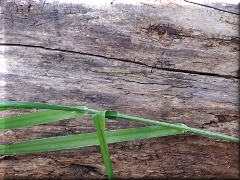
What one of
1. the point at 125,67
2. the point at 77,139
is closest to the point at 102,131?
the point at 77,139

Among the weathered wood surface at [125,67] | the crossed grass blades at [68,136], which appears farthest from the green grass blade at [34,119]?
the weathered wood surface at [125,67]

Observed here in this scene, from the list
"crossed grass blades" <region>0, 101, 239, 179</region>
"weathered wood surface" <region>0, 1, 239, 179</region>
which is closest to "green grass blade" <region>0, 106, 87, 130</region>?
"crossed grass blades" <region>0, 101, 239, 179</region>

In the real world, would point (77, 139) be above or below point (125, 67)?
below

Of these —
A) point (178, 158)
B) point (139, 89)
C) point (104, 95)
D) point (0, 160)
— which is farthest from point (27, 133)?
point (178, 158)

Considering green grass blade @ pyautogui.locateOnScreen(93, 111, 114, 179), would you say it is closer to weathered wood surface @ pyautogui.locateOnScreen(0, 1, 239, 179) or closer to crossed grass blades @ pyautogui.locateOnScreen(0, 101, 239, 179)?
crossed grass blades @ pyautogui.locateOnScreen(0, 101, 239, 179)

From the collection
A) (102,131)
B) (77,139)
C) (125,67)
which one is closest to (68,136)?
(77,139)

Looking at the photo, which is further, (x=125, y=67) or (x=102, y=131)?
(x=125, y=67)

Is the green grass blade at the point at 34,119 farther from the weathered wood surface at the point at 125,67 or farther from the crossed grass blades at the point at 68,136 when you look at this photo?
the weathered wood surface at the point at 125,67

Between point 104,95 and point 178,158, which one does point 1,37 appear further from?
point 178,158

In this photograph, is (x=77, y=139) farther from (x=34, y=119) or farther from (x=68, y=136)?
(x=34, y=119)
